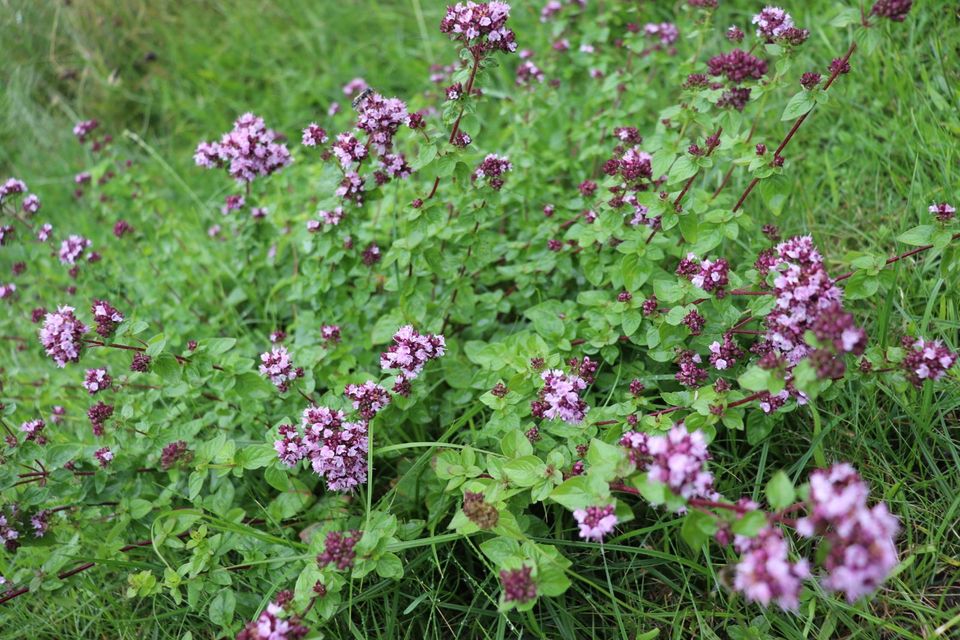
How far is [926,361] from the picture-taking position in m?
2.35

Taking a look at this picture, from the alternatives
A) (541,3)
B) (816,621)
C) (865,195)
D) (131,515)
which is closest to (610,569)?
(816,621)

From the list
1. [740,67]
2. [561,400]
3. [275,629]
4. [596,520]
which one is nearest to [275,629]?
[275,629]

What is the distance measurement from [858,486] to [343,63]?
5842 millimetres

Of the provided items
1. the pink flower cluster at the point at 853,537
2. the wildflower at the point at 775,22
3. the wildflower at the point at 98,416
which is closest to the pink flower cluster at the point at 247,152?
the wildflower at the point at 98,416

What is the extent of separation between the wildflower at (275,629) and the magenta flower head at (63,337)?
4.67 ft

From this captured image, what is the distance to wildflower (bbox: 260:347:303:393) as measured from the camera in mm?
3047

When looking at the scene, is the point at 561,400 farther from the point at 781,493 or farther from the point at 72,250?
the point at 72,250

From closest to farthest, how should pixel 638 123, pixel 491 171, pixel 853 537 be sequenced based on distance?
pixel 853 537 → pixel 491 171 → pixel 638 123

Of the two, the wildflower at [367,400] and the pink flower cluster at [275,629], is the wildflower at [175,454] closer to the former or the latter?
Answer: the wildflower at [367,400]

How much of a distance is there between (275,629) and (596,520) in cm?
109

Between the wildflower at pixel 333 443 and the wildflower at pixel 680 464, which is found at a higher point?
the wildflower at pixel 680 464

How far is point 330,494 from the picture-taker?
3.29 meters

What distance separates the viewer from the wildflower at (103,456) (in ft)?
10.3

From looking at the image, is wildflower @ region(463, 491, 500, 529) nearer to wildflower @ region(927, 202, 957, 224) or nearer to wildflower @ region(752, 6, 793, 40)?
wildflower @ region(927, 202, 957, 224)
